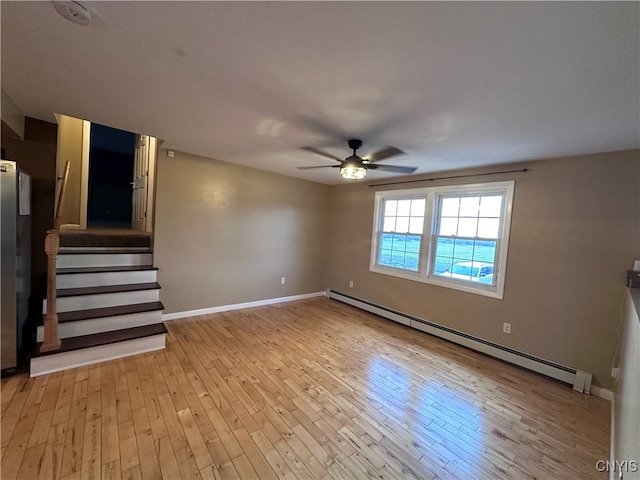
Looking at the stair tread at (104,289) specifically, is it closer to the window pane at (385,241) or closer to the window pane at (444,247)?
the window pane at (385,241)

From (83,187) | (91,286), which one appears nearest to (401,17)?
(91,286)

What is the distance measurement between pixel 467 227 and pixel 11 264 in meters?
4.86

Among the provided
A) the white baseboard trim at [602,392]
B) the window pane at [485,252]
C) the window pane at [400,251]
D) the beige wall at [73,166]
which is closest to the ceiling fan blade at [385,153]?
the window pane at [400,251]

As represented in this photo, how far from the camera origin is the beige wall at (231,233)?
11.9 ft

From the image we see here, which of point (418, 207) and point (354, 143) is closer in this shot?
point (354, 143)

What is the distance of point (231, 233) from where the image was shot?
4211mm

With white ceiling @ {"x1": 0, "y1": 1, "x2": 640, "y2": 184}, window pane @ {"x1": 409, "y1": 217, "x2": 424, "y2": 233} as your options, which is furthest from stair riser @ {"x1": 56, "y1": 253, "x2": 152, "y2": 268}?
window pane @ {"x1": 409, "y1": 217, "x2": 424, "y2": 233}

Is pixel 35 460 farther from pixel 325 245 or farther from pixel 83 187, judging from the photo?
pixel 325 245

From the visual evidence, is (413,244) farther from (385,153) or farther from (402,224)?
(385,153)

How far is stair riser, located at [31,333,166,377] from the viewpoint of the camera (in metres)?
2.30

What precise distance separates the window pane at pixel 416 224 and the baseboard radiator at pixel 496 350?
4.41ft

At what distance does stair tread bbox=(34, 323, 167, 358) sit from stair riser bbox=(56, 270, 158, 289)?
66 centimetres

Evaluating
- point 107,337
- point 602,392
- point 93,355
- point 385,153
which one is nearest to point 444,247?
point 385,153

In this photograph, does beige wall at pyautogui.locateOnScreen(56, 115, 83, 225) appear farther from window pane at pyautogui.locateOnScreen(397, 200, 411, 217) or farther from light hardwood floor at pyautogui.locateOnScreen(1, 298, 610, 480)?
window pane at pyautogui.locateOnScreen(397, 200, 411, 217)
